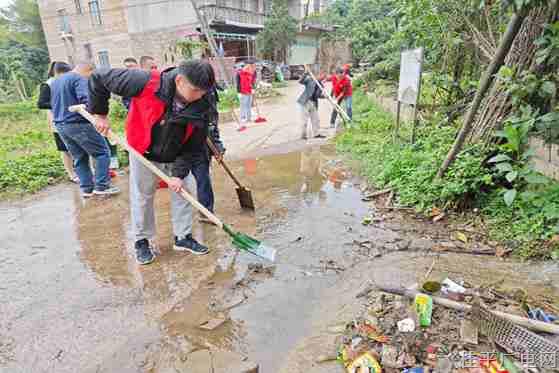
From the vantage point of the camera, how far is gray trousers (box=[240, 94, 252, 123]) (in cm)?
1023

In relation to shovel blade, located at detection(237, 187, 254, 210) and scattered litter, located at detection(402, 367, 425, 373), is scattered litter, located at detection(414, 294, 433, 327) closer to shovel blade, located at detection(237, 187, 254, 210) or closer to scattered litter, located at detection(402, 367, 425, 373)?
scattered litter, located at detection(402, 367, 425, 373)

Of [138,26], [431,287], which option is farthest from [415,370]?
[138,26]

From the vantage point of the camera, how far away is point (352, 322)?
2385 millimetres

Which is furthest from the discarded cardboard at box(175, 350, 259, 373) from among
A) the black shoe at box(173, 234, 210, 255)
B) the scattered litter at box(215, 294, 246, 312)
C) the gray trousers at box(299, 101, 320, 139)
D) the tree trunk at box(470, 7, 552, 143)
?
the gray trousers at box(299, 101, 320, 139)

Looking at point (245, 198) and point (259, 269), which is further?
point (245, 198)

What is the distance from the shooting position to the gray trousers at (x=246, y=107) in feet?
33.6

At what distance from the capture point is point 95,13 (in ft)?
76.3

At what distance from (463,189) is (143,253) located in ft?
10.4

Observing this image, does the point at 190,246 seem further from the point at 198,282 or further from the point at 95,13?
the point at 95,13

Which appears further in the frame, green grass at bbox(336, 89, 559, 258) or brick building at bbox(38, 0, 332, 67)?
brick building at bbox(38, 0, 332, 67)

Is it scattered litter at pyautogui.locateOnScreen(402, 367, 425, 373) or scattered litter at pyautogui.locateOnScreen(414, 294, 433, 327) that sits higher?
scattered litter at pyautogui.locateOnScreen(414, 294, 433, 327)

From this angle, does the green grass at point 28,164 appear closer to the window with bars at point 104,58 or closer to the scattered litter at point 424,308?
the scattered litter at point 424,308

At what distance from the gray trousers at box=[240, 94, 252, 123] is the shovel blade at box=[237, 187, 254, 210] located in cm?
632

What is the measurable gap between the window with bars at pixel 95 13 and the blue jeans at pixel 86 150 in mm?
22368
